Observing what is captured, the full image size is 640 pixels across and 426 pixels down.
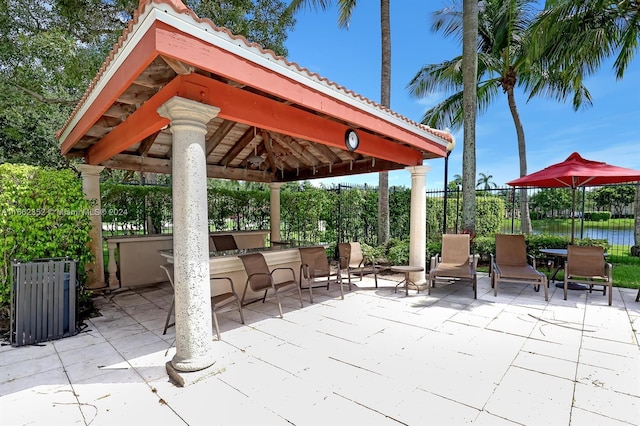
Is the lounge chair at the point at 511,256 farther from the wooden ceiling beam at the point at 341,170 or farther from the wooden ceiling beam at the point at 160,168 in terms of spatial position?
the wooden ceiling beam at the point at 160,168

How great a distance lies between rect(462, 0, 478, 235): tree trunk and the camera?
7.73 meters

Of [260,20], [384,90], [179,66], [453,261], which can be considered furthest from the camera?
[260,20]

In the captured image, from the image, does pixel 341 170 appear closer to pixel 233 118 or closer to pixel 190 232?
pixel 233 118

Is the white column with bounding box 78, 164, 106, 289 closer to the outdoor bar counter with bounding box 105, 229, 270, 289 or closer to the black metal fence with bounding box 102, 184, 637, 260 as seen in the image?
the outdoor bar counter with bounding box 105, 229, 270, 289

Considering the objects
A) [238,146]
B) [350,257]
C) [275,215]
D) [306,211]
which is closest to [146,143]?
[238,146]

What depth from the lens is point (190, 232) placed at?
3059 mm

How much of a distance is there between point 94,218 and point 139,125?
139 inches

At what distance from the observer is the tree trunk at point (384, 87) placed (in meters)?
9.28

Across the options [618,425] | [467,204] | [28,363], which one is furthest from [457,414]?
[467,204]

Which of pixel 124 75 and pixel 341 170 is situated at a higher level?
pixel 124 75

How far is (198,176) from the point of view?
3.07 metres

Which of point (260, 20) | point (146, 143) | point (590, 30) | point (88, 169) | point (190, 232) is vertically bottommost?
point (190, 232)

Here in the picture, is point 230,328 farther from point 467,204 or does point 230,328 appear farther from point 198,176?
point 467,204

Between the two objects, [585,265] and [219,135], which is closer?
[585,265]
